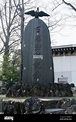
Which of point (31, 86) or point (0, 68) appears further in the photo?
point (0, 68)

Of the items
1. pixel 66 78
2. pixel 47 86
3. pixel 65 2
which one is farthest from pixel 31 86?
pixel 66 78

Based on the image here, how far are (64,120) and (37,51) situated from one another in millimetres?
2826

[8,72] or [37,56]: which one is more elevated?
[37,56]

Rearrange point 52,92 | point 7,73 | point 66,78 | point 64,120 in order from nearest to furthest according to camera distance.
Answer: point 64,120 → point 52,92 → point 7,73 → point 66,78

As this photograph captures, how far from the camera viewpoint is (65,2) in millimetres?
8328

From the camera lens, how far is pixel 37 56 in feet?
11.8

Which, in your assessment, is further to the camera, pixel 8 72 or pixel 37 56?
pixel 8 72

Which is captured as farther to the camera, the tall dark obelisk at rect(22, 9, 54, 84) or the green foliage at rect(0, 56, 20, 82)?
the green foliage at rect(0, 56, 20, 82)

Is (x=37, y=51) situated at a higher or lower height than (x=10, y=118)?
higher

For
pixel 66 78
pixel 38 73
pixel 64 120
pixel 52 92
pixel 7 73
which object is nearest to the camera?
pixel 64 120

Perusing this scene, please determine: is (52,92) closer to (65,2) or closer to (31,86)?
(31,86)

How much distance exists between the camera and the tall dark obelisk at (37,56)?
361cm

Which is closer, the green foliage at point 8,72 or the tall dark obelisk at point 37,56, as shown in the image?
the tall dark obelisk at point 37,56

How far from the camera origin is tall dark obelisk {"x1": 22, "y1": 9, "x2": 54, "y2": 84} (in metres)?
3.61
